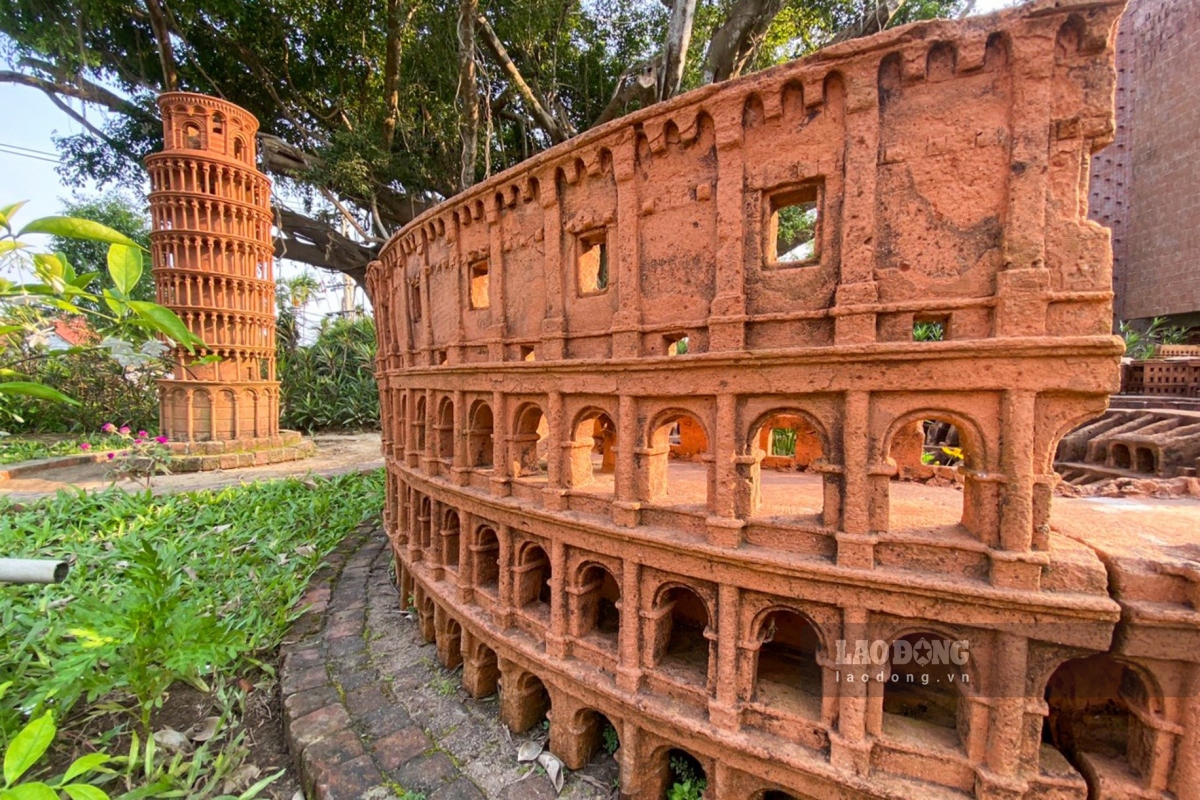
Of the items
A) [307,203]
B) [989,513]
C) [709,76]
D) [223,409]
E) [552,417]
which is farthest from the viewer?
[307,203]

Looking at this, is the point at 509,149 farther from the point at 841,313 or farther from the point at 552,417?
the point at 841,313

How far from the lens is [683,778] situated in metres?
8.16

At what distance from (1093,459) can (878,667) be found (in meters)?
12.5

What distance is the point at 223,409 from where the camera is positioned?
82.7 feet

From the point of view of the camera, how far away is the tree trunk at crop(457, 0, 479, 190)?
51.1 feet

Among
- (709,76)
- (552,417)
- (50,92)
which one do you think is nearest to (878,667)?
(552,417)

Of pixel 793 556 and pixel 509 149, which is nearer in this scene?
pixel 793 556

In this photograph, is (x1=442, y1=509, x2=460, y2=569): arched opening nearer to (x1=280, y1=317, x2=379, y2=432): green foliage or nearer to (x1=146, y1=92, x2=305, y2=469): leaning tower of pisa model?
(x1=146, y1=92, x2=305, y2=469): leaning tower of pisa model

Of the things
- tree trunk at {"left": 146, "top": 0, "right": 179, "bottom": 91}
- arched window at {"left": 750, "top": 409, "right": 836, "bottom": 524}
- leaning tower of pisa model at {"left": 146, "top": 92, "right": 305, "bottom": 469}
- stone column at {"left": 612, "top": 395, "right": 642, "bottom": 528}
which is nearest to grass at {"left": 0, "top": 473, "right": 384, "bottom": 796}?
stone column at {"left": 612, "top": 395, "right": 642, "bottom": 528}

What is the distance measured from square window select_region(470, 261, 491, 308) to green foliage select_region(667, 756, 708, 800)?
9.16 metres

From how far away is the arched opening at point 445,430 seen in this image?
11.7 m

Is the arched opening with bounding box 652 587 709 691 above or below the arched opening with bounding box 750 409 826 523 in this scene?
below

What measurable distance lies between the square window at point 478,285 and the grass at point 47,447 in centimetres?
2384

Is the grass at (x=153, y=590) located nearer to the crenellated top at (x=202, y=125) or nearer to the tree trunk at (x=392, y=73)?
the tree trunk at (x=392, y=73)
